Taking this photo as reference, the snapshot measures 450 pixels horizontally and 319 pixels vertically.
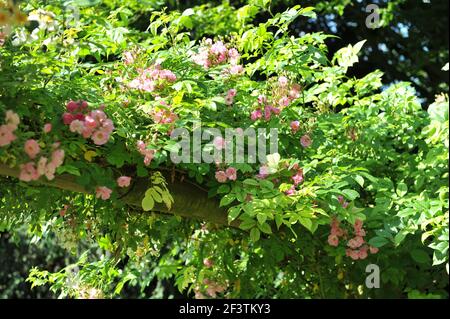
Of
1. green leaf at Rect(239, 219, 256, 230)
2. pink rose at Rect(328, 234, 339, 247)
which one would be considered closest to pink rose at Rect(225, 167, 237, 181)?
green leaf at Rect(239, 219, 256, 230)

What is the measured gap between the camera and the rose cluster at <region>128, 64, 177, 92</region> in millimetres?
2637

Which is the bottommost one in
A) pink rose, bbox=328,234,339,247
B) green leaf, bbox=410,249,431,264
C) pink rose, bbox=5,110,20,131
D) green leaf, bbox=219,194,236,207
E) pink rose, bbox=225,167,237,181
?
green leaf, bbox=410,249,431,264

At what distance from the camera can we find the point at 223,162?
2625mm

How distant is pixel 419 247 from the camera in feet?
9.19

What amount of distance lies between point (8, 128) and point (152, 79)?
2.29ft

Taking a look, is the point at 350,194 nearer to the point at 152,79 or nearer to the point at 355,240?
the point at 355,240

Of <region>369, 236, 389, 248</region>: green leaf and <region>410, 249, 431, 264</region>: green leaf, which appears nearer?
<region>369, 236, 389, 248</region>: green leaf

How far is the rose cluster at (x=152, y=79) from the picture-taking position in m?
2.64

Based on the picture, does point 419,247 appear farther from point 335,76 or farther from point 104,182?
point 104,182

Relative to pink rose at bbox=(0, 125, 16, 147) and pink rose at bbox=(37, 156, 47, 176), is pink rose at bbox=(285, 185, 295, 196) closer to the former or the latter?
pink rose at bbox=(37, 156, 47, 176)

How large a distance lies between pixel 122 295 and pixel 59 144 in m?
4.10

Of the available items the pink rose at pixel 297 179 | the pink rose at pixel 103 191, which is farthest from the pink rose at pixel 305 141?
the pink rose at pixel 103 191

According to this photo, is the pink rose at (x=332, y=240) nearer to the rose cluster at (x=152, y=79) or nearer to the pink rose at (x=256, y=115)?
the pink rose at (x=256, y=115)

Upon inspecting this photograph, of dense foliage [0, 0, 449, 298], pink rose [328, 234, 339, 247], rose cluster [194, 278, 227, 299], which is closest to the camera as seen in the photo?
dense foliage [0, 0, 449, 298]
